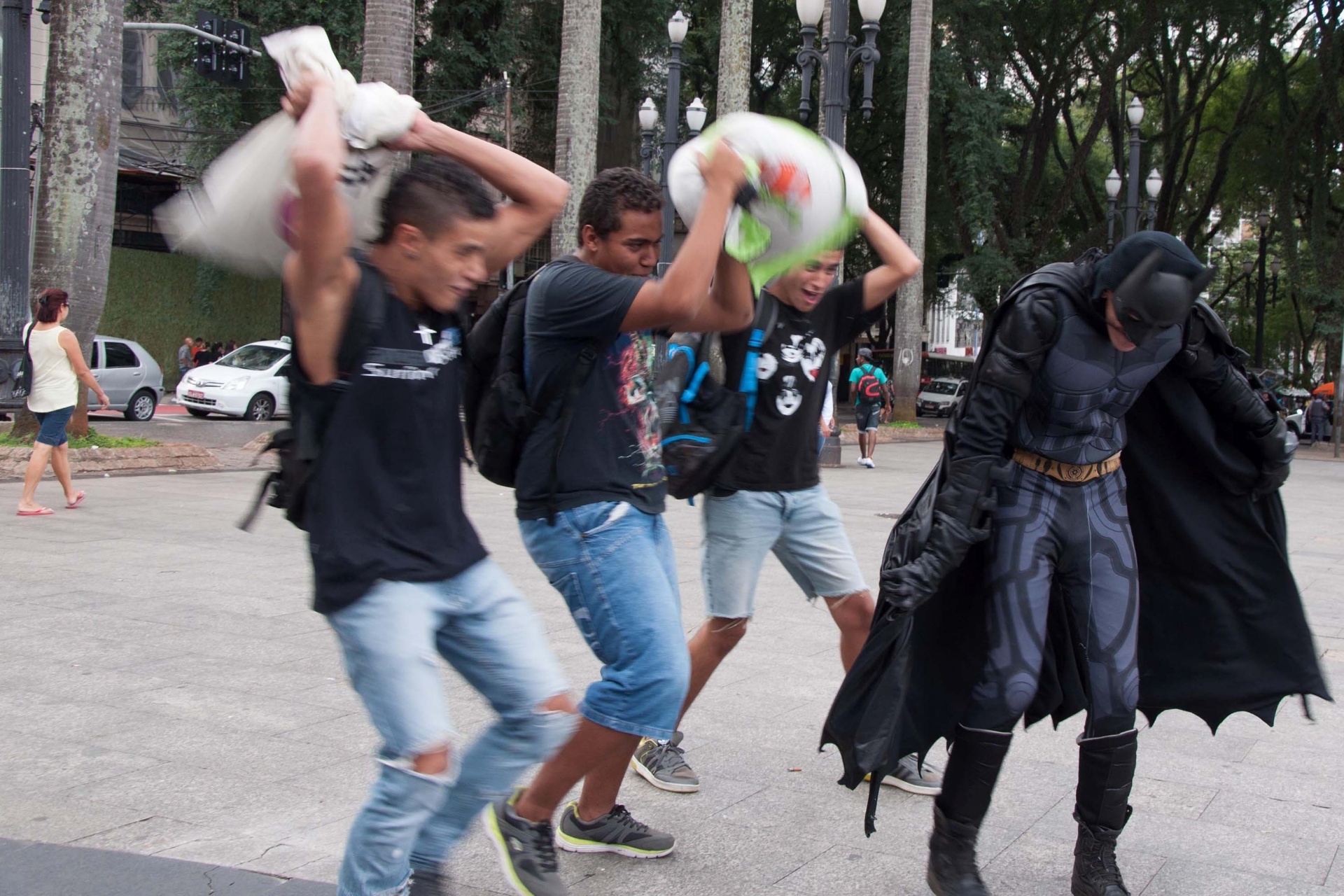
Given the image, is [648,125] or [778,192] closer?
[778,192]

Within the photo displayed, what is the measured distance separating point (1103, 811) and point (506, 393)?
5.87 ft

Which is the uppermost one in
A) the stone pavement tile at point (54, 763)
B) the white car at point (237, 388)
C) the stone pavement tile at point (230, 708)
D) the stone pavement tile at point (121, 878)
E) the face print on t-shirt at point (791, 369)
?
the face print on t-shirt at point (791, 369)

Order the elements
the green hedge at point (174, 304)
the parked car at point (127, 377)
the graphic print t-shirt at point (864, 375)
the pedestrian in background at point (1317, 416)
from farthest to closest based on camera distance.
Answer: the green hedge at point (174, 304) < the pedestrian in background at point (1317, 416) < the parked car at point (127, 377) < the graphic print t-shirt at point (864, 375)

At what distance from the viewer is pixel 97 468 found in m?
13.0

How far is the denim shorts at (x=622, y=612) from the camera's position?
3.09 m

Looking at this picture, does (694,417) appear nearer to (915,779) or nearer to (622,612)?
(622,612)

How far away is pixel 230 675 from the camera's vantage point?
514cm

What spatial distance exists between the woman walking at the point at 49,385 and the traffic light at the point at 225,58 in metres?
9.00

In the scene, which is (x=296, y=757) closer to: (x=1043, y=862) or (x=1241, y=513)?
(x=1043, y=862)

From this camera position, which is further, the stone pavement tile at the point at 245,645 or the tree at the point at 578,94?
the tree at the point at 578,94

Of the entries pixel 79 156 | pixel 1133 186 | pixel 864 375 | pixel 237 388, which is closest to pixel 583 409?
pixel 79 156

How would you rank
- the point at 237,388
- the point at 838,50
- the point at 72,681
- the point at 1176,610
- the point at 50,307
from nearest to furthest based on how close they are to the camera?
the point at 1176,610 → the point at 72,681 → the point at 50,307 → the point at 838,50 → the point at 237,388

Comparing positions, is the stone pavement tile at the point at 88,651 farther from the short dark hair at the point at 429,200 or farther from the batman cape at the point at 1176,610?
the short dark hair at the point at 429,200

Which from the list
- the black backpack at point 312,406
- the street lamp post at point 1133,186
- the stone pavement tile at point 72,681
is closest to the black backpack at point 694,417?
the black backpack at point 312,406
